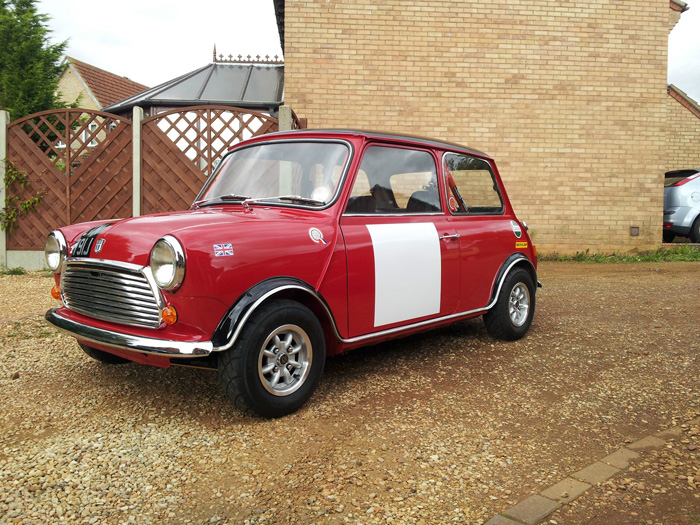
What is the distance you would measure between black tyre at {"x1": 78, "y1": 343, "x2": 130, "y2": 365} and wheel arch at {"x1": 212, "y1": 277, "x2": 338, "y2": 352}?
5.02 feet

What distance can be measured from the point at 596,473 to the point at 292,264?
1889mm

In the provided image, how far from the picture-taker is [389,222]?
404cm

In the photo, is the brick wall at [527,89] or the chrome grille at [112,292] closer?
the chrome grille at [112,292]

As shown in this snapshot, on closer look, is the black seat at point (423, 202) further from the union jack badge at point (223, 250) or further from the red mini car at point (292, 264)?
the union jack badge at point (223, 250)

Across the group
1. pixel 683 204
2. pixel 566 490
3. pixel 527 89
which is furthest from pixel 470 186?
pixel 683 204

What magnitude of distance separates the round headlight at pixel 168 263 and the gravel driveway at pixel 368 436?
84cm

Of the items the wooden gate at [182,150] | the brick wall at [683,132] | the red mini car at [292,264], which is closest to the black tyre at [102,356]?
the red mini car at [292,264]

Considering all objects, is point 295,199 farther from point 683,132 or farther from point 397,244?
point 683,132

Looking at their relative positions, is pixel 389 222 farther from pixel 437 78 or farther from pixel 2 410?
pixel 437 78

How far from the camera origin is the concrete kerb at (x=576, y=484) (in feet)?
7.68

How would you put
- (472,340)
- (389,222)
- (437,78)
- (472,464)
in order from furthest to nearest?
(437,78) < (472,340) < (389,222) < (472,464)

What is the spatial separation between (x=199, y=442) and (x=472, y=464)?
1406 millimetres

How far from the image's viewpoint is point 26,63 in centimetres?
1714

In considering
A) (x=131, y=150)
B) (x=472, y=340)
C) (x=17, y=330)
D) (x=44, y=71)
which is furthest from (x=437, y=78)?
(x=44, y=71)
